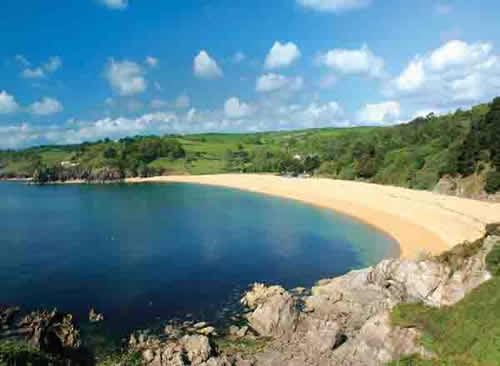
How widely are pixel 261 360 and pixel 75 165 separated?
14655 centimetres

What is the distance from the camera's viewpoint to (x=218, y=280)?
32.6 m

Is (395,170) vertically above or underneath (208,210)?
above

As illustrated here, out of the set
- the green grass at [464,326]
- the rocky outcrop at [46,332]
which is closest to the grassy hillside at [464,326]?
the green grass at [464,326]

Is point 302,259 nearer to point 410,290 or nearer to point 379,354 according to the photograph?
point 410,290

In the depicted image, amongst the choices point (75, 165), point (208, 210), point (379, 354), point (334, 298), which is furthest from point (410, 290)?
point (75, 165)

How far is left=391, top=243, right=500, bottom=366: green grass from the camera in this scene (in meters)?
15.3

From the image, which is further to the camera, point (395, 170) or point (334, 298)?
point (395, 170)

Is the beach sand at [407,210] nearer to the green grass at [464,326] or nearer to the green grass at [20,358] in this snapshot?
the green grass at [464,326]

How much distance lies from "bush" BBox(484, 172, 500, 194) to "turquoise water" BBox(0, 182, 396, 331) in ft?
65.2

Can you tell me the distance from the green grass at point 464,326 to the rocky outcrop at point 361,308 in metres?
0.63

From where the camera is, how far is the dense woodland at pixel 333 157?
2616 inches

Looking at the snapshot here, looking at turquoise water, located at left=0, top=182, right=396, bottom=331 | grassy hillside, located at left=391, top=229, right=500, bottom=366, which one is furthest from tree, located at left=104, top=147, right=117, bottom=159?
grassy hillside, located at left=391, top=229, right=500, bottom=366

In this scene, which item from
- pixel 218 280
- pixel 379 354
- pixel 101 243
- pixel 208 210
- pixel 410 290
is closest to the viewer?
pixel 379 354

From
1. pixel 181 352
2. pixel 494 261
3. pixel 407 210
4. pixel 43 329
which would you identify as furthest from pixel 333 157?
pixel 43 329
